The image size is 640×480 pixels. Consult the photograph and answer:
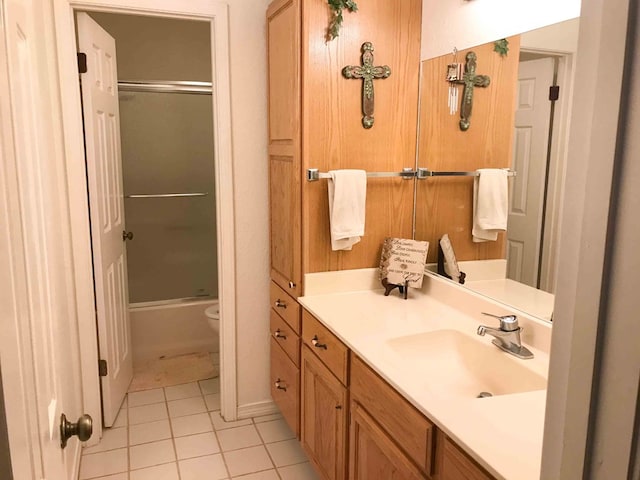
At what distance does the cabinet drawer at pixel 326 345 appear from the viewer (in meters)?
1.85

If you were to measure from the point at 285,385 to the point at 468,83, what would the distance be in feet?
5.24

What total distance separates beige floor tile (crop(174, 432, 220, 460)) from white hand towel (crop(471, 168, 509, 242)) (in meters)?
1.60

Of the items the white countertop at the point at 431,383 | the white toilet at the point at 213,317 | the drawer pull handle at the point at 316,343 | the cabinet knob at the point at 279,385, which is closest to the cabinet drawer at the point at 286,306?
the white countertop at the point at 431,383

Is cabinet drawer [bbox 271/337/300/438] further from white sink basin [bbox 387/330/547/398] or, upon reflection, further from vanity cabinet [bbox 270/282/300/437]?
white sink basin [bbox 387/330/547/398]

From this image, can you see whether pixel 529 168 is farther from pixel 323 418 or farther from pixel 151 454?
pixel 151 454

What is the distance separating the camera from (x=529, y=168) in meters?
1.83

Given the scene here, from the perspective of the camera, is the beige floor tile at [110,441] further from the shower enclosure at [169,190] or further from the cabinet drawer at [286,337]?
the shower enclosure at [169,190]

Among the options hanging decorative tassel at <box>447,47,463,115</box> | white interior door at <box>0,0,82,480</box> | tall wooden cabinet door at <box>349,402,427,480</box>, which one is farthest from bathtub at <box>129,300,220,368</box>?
white interior door at <box>0,0,82,480</box>

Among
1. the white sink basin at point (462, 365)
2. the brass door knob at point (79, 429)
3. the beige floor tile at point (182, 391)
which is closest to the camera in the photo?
the brass door knob at point (79, 429)

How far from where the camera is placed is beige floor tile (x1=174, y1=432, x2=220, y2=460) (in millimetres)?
2545

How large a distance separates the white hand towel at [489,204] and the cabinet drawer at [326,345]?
72 centimetres

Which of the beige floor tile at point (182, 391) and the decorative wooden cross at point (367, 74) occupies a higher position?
the decorative wooden cross at point (367, 74)

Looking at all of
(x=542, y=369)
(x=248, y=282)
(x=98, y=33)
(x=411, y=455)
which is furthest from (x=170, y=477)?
(x=98, y=33)

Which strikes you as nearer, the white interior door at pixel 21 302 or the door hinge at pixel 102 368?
the white interior door at pixel 21 302
